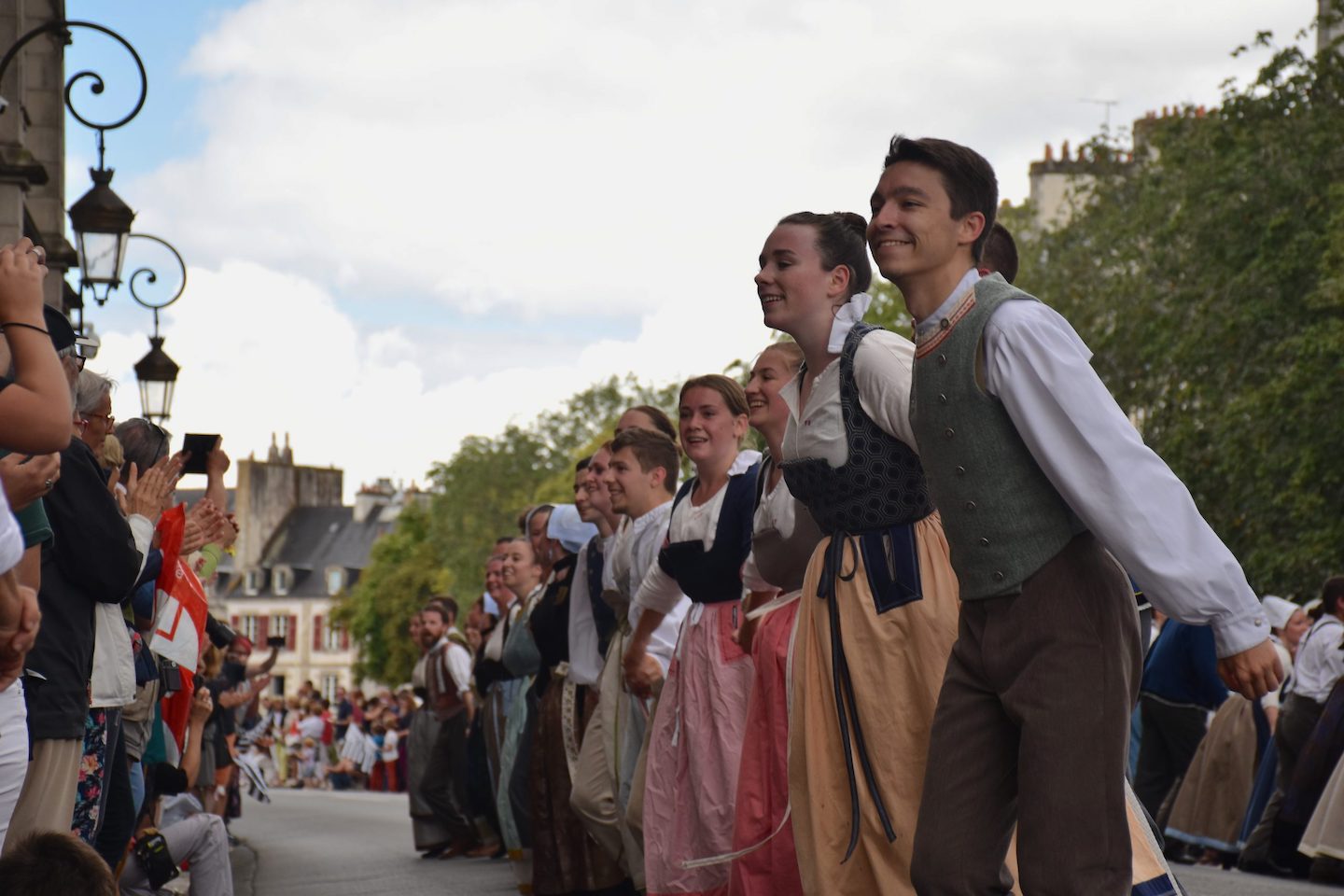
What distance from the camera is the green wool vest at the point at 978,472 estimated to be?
189 inches

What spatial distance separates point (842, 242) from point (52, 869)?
3.30 metres

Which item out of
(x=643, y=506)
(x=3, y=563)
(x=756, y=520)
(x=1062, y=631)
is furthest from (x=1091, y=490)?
(x=643, y=506)

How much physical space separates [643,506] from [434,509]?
262 feet

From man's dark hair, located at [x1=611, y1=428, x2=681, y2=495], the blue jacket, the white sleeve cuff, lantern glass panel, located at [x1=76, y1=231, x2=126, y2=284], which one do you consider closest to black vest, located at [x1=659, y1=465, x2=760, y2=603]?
man's dark hair, located at [x1=611, y1=428, x2=681, y2=495]

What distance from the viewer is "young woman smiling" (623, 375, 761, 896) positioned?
26.2 feet

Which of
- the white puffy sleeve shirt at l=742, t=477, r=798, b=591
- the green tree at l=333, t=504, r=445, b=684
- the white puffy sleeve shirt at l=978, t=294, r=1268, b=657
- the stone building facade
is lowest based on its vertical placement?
the white puffy sleeve shirt at l=978, t=294, r=1268, b=657

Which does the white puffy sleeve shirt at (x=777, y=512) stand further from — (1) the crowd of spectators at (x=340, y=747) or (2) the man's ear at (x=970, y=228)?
(1) the crowd of spectators at (x=340, y=747)

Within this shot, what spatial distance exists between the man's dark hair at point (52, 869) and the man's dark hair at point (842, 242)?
10.2ft

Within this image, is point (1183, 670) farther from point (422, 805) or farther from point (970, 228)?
point (970, 228)

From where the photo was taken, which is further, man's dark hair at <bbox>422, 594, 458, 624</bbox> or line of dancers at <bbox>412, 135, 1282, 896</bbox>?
man's dark hair at <bbox>422, 594, 458, 624</bbox>

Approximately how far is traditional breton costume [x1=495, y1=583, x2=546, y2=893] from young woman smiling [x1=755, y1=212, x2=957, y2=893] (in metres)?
7.01

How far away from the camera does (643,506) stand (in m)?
10.4

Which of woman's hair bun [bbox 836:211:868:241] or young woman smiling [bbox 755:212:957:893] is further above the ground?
woman's hair bun [bbox 836:211:868:241]

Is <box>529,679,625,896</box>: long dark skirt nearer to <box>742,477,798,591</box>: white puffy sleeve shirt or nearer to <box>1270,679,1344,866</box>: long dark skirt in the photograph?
<box>742,477,798,591</box>: white puffy sleeve shirt
